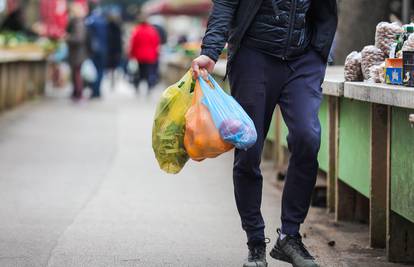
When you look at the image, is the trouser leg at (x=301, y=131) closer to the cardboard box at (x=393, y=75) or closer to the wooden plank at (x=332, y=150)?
the cardboard box at (x=393, y=75)

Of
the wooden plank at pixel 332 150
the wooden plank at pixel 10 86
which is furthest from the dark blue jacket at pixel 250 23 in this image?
the wooden plank at pixel 10 86

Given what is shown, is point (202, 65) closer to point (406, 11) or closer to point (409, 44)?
point (409, 44)

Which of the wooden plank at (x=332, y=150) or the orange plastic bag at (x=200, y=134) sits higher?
the orange plastic bag at (x=200, y=134)

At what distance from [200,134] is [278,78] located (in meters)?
0.51

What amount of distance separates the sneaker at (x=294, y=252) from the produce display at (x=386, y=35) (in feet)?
5.26

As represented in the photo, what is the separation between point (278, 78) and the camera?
5.43m

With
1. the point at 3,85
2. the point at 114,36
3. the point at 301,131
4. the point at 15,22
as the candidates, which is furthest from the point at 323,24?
the point at 15,22

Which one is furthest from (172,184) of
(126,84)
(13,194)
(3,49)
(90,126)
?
(126,84)

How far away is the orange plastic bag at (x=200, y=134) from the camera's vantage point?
5258 mm

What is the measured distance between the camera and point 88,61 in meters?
24.0

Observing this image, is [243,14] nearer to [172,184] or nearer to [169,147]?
[169,147]

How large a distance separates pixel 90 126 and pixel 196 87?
10532 mm

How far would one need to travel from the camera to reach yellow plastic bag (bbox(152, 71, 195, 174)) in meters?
5.52

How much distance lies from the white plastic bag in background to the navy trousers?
1821 cm
